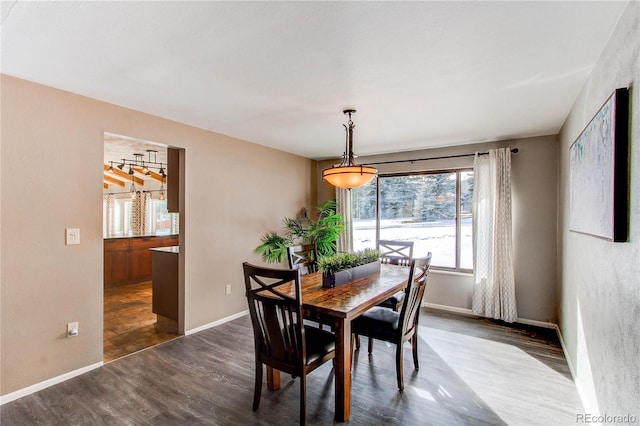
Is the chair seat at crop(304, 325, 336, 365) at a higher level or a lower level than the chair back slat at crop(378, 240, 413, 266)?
lower

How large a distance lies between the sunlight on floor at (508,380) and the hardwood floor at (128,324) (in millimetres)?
A: 2776

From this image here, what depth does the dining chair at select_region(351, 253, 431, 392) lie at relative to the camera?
235 cm

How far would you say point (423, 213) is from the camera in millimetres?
4695

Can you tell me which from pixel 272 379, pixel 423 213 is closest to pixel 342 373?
pixel 272 379

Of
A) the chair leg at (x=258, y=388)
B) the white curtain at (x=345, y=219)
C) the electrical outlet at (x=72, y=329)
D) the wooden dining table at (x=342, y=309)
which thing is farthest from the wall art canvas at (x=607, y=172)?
the electrical outlet at (x=72, y=329)

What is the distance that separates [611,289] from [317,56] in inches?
81.7

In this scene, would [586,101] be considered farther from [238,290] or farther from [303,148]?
[238,290]

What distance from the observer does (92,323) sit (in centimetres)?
271

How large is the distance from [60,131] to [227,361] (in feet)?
7.90

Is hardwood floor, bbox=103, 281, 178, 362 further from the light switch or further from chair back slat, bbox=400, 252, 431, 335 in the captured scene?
chair back slat, bbox=400, 252, 431, 335

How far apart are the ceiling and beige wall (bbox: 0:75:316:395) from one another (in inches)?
8.5

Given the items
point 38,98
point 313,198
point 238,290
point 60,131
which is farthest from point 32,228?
point 313,198

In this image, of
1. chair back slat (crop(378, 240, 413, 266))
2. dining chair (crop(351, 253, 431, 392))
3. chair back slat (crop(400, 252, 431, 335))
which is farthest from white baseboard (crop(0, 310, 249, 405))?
chair back slat (crop(378, 240, 413, 266))

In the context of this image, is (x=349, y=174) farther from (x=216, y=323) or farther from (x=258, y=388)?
(x=216, y=323)
